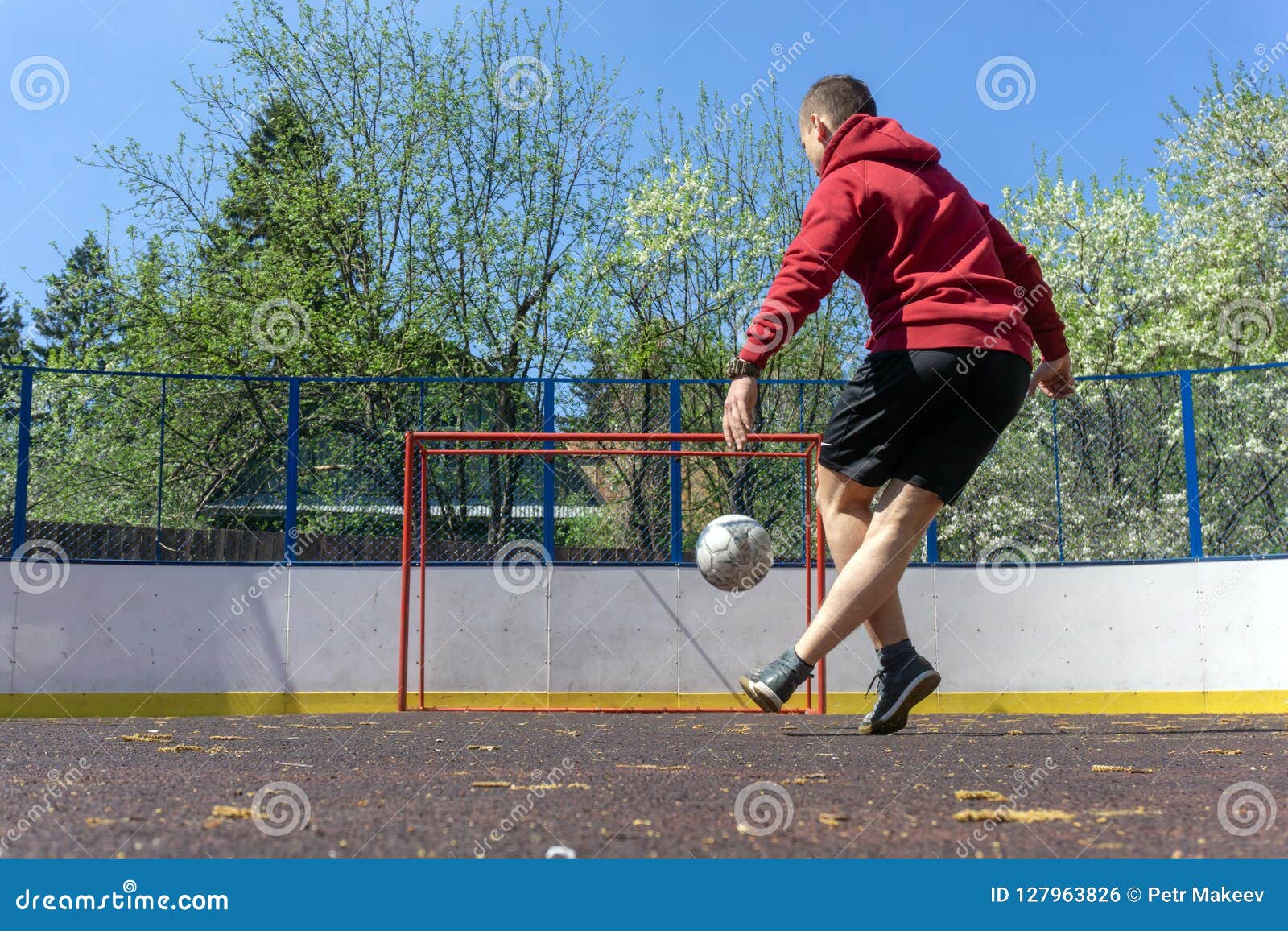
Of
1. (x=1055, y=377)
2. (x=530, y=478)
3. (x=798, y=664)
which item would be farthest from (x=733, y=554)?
(x=798, y=664)

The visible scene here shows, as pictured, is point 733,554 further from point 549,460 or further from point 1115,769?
point 1115,769

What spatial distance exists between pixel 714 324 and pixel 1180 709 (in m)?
10.2

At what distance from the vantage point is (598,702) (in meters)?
7.86

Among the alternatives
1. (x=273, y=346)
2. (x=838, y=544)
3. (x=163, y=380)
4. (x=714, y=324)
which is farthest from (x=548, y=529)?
A: (x=714, y=324)

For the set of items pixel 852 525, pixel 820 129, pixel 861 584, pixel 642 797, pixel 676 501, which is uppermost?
pixel 820 129

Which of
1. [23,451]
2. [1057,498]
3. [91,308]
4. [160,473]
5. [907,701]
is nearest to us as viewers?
[907,701]

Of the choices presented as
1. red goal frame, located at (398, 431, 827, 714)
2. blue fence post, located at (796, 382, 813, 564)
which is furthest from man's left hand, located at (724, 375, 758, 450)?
blue fence post, located at (796, 382, 813, 564)

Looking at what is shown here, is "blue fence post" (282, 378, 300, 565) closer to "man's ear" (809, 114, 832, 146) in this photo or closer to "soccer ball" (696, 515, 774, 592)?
"soccer ball" (696, 515, 774, 592)

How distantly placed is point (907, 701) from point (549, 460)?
4782mm

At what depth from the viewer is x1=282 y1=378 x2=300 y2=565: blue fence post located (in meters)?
7.83

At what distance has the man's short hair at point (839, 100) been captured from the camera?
146 inches

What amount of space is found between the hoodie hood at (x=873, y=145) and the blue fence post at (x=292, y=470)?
17.9 ft

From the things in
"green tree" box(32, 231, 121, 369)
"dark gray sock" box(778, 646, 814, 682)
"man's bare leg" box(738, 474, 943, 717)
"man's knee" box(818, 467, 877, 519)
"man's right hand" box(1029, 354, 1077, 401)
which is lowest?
"dark gray sock" box(778, 646, 814, 682)

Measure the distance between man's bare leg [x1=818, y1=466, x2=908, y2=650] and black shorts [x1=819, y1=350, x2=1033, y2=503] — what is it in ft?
0.32
